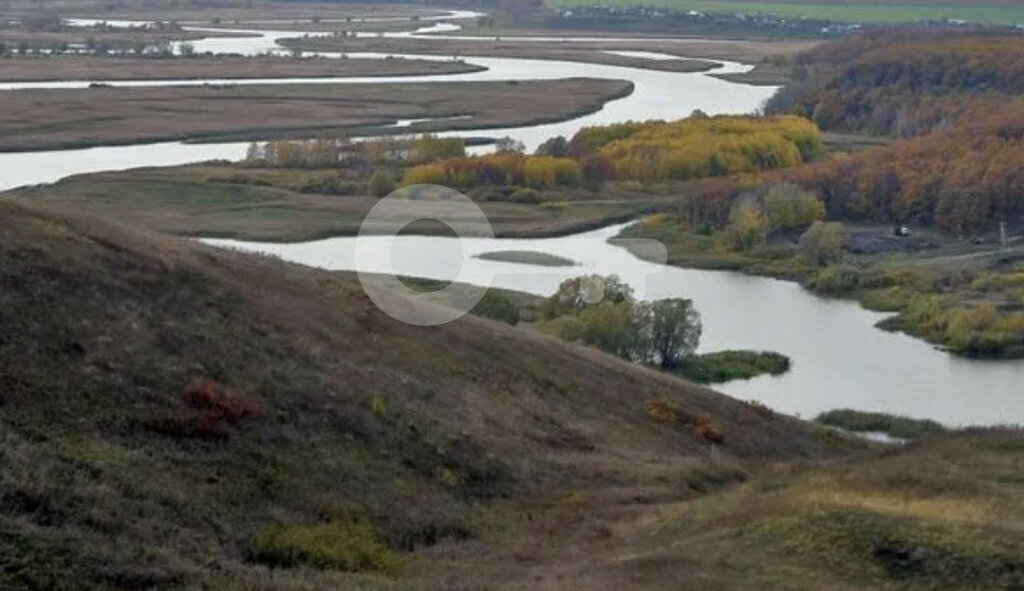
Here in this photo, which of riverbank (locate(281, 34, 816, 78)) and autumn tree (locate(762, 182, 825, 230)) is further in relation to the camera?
riverbank (locate(281, 34, 816, 78))

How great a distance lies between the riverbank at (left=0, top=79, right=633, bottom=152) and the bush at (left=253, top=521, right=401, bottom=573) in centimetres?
5754

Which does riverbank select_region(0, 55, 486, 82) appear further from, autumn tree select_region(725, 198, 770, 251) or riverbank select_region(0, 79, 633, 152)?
autumn tree select_region(725, 198, 770, 251)

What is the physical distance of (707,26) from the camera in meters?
156

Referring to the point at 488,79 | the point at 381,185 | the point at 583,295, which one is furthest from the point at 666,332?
the point at 488,79

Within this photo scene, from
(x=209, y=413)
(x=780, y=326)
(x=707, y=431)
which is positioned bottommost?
(x=780, y=326)

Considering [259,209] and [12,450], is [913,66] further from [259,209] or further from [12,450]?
[12,450]

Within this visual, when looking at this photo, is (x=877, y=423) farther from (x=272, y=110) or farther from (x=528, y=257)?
(x=272, y=110)

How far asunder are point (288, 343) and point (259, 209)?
37823 mm

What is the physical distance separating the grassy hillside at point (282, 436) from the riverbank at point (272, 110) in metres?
49.6

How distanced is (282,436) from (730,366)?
70.7 ft

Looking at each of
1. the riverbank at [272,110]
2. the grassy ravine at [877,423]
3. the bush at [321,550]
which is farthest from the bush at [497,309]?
the riverbank at [272,110]

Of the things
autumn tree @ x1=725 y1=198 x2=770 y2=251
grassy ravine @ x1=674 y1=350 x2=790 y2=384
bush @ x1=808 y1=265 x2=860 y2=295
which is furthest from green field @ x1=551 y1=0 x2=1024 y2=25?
grassy ravine @ x1=674 y1=350 x2=790 y2=384

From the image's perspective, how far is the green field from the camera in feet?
514

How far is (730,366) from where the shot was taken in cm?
3650
